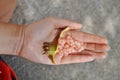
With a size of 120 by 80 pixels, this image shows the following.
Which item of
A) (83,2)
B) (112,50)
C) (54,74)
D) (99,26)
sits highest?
(83,2)

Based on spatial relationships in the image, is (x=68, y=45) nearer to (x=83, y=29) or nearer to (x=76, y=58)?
(x=76, y=58)

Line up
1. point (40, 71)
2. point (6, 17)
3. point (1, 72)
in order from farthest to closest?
point (40, 71), point (6, 17), point (1, 72)

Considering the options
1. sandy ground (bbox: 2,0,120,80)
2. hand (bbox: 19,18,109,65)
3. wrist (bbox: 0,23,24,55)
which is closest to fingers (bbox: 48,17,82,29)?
hand (bbox: 19,18,109,65)

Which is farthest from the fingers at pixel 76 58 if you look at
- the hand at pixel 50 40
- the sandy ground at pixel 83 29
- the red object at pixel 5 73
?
the red object at pixel 5 73

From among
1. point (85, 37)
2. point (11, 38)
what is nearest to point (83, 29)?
point (85, 37)

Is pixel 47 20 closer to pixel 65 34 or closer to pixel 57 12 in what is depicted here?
pixel 65 34

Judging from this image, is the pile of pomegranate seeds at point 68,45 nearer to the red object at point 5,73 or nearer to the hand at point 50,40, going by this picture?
the hand at point 50,40

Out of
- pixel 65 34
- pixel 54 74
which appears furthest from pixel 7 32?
pixel 54 74
